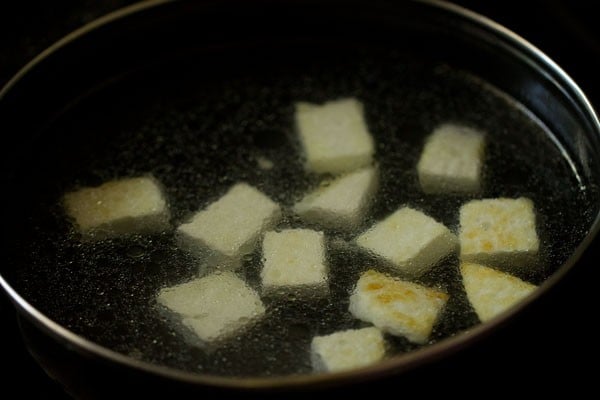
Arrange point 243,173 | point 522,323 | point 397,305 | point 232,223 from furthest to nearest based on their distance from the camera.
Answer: point 243,173, point 232,223, point 397,305, point 522,323

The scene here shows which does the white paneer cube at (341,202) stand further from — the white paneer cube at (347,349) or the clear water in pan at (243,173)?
the white paneer cube at (347,349)

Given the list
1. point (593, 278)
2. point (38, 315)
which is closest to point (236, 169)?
point (38, 315)

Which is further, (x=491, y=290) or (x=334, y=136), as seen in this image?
(x=334, y=136)

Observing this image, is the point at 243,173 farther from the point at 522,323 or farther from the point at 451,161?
the point at 522,323

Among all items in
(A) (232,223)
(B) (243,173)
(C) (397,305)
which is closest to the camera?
(C) (397,305)

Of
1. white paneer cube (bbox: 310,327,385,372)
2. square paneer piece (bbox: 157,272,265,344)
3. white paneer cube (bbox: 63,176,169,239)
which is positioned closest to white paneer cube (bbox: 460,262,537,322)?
white paneer cube (bbox: 310,327,385,372)

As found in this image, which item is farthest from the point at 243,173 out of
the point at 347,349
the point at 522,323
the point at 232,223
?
the point at 522,323

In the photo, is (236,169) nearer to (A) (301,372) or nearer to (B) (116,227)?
(B) (116,227)

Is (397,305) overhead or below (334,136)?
below
